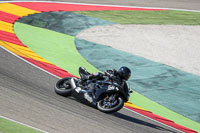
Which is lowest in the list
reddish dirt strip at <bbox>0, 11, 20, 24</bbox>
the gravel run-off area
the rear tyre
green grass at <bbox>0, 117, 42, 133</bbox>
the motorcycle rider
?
the gravel run-off area

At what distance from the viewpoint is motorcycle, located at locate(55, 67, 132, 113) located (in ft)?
31.9

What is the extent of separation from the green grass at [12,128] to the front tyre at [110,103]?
2.75 m

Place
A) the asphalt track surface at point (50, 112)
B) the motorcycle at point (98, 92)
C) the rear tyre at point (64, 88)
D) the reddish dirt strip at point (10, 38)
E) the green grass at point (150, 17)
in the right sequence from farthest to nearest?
the green grass at point (150, 17) → the reddish dirt strip at point (10, 38) → the rear tyre at point (64, 88) → the motorcycle at point (98, 92) → the asphalt track surface at point (50, 112)

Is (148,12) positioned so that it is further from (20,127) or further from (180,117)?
(20,127)

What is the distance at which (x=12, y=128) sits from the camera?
23.1 ft

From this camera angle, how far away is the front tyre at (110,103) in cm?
954

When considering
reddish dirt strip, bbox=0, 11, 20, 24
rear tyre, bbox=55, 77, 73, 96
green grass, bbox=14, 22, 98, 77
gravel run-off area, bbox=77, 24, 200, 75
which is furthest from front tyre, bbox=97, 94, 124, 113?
reddish dirt strip, bbox=0, 11, 20, 24

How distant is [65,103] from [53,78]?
10.5 feet

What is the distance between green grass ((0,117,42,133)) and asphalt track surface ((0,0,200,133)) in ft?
0.89

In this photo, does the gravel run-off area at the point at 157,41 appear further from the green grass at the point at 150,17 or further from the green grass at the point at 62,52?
the green grass at the point at 62,52

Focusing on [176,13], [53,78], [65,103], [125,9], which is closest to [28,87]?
[65,103]

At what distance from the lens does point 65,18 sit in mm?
21922

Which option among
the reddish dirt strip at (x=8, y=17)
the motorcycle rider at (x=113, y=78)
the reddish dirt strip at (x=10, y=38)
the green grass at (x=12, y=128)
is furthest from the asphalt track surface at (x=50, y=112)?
the reddish dirt strip at (x=8, y=17)

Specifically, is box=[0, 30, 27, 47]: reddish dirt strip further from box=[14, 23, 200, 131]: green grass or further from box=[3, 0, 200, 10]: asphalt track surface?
box=[3, 0, 200, 10]: asphalt track surface
